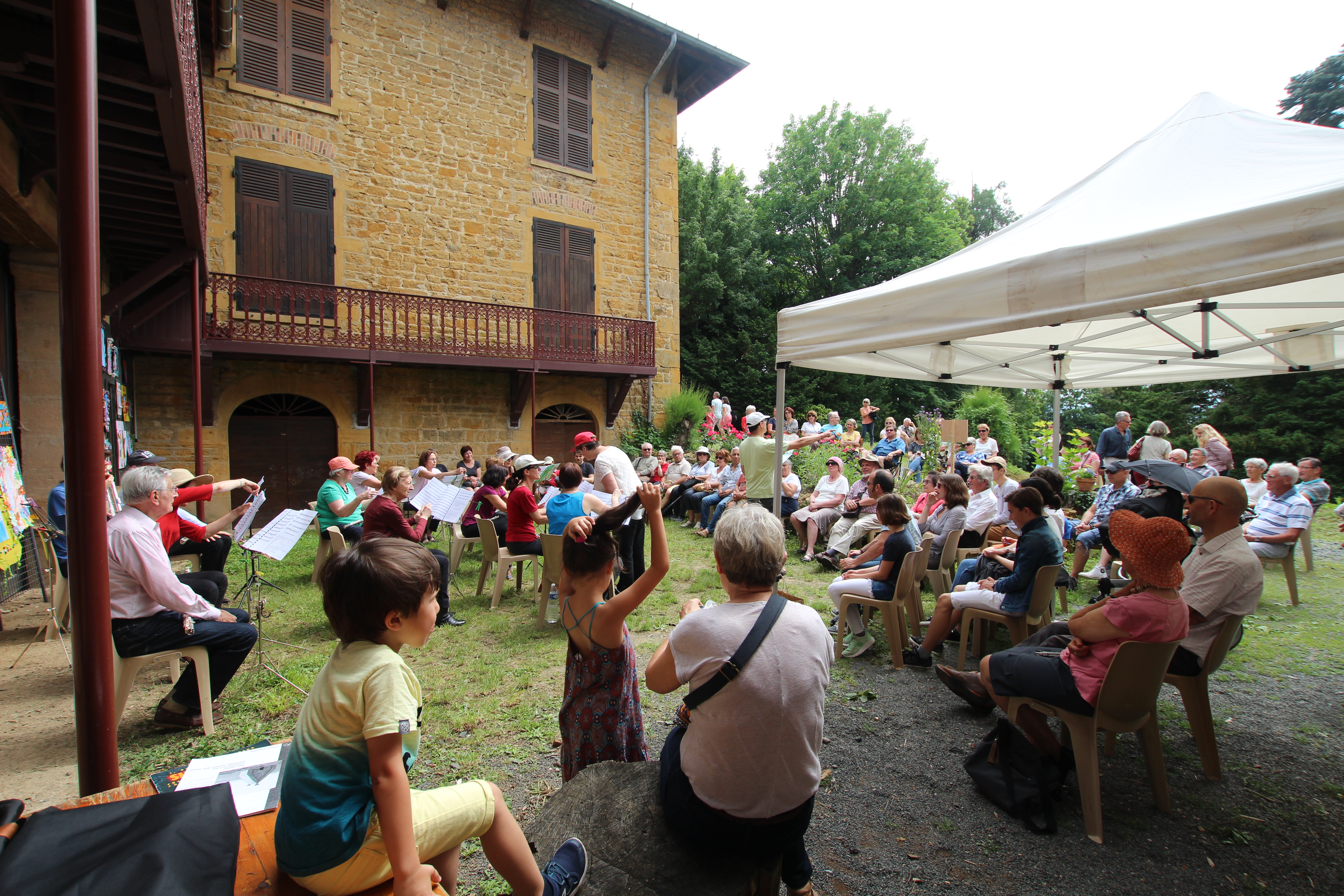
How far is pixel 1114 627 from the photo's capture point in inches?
101

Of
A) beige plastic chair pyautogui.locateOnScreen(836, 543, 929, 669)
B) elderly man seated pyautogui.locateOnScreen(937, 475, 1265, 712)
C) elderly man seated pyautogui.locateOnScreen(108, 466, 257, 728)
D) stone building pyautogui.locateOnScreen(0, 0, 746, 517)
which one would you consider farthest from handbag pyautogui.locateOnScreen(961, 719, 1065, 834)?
stone building pyautogui.locateOnScreen(0, 0, 746, 517)

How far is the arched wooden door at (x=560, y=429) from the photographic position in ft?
42.4

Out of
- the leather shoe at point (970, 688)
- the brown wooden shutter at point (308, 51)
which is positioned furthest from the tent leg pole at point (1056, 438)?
the brown wooden shutter at point (308, 51)

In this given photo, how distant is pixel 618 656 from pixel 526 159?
12.2 metres

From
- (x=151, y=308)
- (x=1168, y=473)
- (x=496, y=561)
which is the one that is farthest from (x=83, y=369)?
(x=151, y=308)

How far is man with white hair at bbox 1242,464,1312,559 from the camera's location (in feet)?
18.9

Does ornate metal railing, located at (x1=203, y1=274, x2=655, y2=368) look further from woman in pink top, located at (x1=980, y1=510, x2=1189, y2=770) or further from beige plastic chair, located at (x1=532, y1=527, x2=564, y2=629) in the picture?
woman in pink top, located at (x1=980, y1=510, x2=1189, y2=770)

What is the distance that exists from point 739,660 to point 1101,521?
616 cm

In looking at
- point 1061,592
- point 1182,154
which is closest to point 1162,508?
point 1061,592

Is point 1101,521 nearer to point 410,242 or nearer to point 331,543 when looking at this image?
point 331,543

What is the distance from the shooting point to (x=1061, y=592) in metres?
5.40

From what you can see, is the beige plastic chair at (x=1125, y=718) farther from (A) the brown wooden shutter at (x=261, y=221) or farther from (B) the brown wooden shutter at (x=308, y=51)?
(B) the brown wooden shutter at (x=308, y=51)

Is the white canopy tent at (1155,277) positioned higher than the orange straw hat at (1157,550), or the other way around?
the white canopy tent at (1155,277)

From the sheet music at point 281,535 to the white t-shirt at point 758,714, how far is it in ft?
10.5
